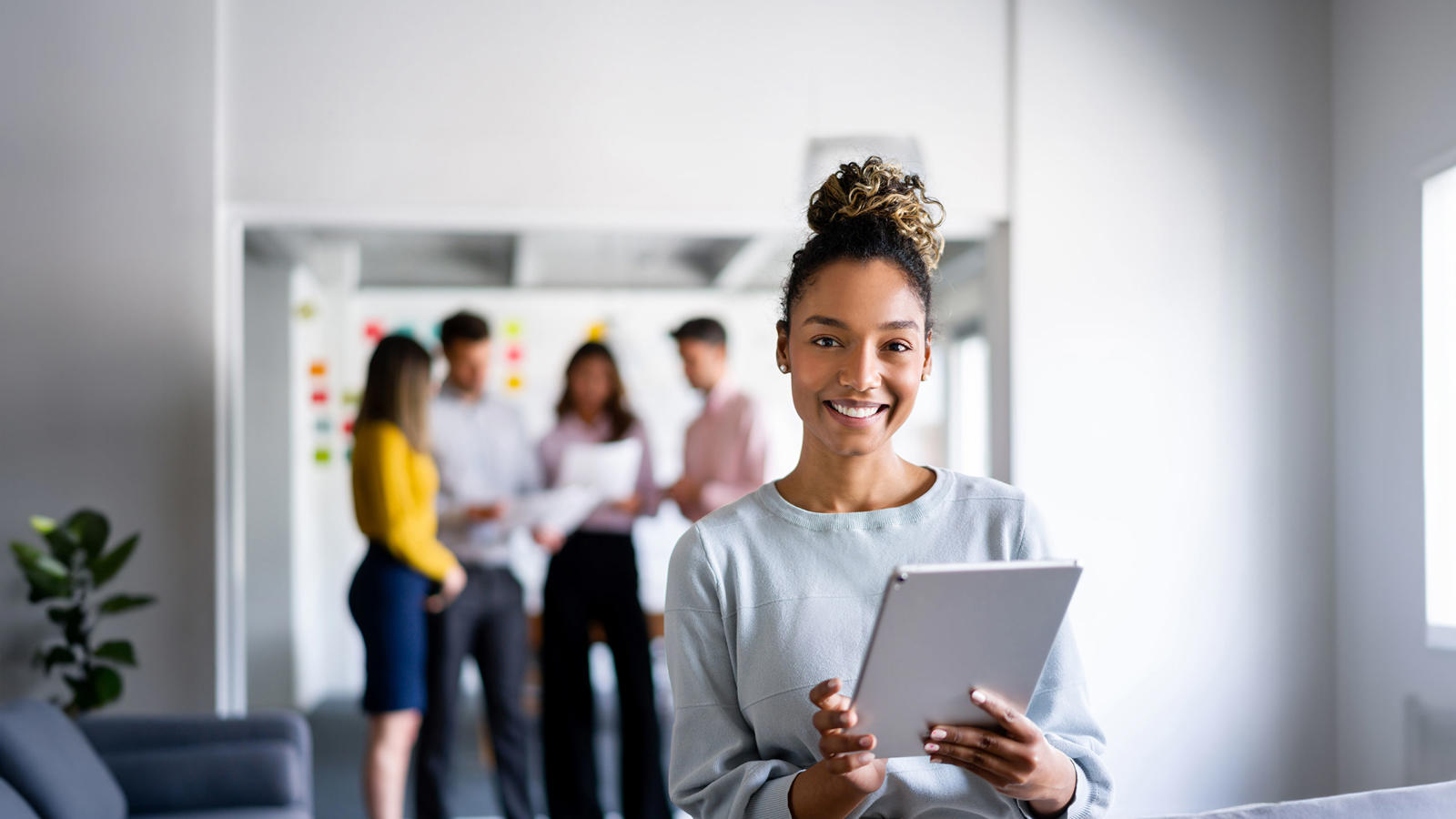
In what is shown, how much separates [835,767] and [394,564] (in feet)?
9.26

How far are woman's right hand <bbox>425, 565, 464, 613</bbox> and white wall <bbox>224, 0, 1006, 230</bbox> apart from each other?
1.17 m

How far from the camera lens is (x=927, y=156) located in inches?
160

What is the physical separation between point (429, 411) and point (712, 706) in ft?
8.85

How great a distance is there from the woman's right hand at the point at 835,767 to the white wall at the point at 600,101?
116 inches

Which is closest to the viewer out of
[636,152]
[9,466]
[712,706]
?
Result: [712,706]

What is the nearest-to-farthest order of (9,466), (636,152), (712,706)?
(712,706)
(9,466)
(636,152)

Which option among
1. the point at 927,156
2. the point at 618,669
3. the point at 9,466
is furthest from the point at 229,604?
the point at 927,156

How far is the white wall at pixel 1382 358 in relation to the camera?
3.53 m

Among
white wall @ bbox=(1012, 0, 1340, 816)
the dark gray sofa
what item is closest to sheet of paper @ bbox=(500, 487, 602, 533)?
the dark gray sofa

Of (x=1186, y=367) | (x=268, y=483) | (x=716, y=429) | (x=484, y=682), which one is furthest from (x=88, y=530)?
(x=1186, y=367)

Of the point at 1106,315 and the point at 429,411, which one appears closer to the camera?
the point at 429,411

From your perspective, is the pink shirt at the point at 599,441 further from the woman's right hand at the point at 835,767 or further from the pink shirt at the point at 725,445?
the woman's right hand at the point at 835,767

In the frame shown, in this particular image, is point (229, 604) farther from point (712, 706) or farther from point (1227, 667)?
point (1227, 667)

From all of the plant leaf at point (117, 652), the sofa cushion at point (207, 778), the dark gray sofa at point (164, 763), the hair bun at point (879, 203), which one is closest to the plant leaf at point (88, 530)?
the plant leaf at point (117, 652)
